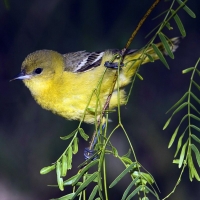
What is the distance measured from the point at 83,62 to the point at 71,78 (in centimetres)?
20

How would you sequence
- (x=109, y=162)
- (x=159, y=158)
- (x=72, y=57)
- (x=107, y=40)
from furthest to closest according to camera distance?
(x=109, y=162) → (x=159, y=158) → (x=107, y=40) → (x=72, y=57)

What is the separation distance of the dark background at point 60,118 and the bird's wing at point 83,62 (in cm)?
117

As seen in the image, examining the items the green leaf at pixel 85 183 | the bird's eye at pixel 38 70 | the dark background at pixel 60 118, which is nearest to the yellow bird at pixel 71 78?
the bird's eye at pixel 38 70

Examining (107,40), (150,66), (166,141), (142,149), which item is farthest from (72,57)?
(150,66)

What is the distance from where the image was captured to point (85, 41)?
17.2 ft

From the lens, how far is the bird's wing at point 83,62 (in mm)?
3425

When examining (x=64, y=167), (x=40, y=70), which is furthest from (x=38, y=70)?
(x=64, y=167)

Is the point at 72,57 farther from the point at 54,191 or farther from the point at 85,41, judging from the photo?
the point at 54,191

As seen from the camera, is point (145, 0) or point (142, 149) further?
point (142, 149)

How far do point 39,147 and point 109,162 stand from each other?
845 mm

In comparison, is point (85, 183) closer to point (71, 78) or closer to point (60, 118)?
point (71, 78)

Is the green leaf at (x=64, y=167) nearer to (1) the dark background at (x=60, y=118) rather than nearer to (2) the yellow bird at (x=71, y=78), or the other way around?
(2) the yellow bird at (x=71, y=78)

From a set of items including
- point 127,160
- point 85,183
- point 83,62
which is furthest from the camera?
point 83,62

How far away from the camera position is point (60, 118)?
539 cm
